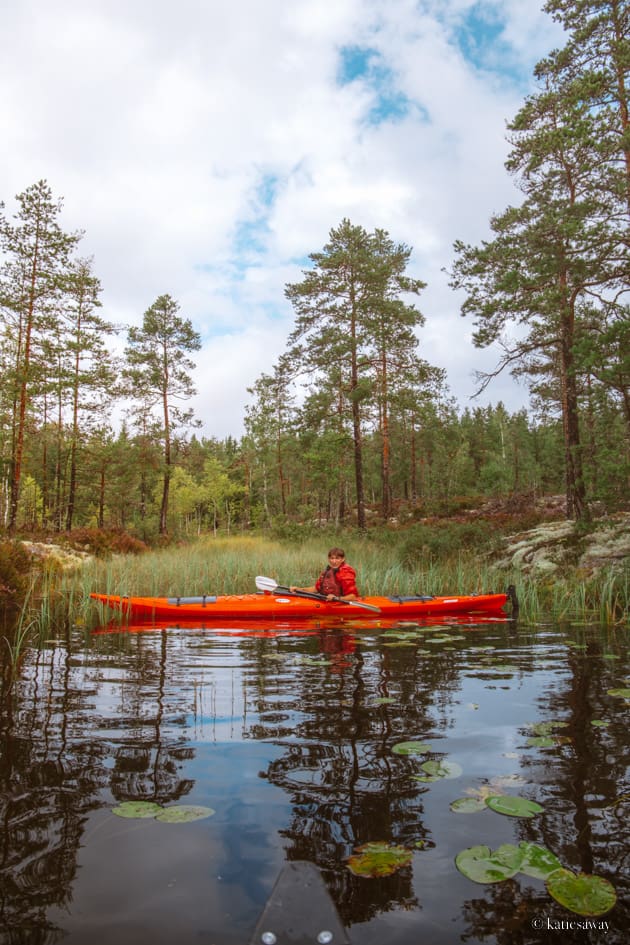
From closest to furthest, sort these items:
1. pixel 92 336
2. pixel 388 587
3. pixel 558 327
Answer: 1. pixel 388 587
2. pixel 558 327
3. pixel 92 336

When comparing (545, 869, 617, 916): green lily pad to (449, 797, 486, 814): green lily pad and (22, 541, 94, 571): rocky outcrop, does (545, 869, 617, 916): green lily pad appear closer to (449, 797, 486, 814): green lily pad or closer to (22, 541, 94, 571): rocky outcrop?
(449, 797, 486, 814): green lily pad

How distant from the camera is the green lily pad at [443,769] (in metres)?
2.49

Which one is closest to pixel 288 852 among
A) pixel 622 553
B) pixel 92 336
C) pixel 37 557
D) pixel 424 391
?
pixel 622 553

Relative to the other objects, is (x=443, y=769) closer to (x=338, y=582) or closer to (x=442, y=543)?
(x=338, y=582)

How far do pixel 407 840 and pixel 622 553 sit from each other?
10167 mm

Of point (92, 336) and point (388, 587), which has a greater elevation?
point (92, 336)

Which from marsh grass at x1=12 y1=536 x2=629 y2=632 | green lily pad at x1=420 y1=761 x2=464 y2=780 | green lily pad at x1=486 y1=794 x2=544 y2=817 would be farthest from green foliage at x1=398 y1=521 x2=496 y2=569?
green lily pad at x1=486 y1=794 x2=544 y2=817

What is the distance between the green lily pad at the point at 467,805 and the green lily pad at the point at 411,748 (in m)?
0.51

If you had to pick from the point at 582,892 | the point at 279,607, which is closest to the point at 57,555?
the point at 279,607

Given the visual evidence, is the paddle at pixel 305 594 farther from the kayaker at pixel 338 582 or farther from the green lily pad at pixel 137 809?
the green lily pad at pixel 137 809

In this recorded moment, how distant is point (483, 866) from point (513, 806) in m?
0.46

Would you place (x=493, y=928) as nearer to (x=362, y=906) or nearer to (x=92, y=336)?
(x=362, y=906)

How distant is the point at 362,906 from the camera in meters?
1.58

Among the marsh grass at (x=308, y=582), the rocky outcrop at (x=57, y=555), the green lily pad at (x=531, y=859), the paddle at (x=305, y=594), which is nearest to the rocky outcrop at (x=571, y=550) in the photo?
the marsh grass at (x=308, y=582)
